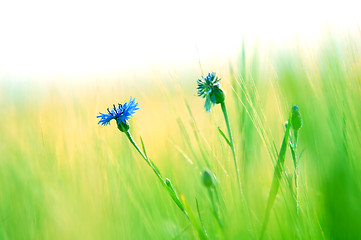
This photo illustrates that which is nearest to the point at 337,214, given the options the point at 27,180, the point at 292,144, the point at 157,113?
the point at 292,144

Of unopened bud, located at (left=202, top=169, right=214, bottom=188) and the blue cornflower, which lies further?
the blue cornflower

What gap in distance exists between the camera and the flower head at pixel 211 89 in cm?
71

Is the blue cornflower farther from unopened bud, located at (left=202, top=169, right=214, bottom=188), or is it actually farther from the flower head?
unopened bud, located at (left=202, top=169, right=214, bottom=188)

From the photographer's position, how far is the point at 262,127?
554 mm

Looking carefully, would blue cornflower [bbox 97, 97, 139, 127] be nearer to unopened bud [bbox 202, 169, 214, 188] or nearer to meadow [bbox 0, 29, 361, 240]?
meadow [bbox 0, 29, 361, 240]

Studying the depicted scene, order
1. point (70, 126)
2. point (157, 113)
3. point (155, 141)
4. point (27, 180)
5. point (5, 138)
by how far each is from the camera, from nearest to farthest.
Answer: point (27, 180) < point (70, 126) < point (5, 138) < point (155, 141) < point (157, 113)

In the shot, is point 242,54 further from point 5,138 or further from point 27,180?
point 5,138

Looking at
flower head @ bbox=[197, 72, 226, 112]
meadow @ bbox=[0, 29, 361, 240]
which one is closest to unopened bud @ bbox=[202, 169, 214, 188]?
meadow @ bbox=[0, 29, 361, 240]

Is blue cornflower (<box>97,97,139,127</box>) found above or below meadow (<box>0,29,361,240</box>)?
above

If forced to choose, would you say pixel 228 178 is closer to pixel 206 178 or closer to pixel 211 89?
pixel 206 178

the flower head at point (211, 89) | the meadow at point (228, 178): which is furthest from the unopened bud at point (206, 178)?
the flower head at point (211, 89)

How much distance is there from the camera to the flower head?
706 mm

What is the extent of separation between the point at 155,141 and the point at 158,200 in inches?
28.4

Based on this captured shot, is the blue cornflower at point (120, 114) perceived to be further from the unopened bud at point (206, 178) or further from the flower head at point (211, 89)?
the unopened bud at point (206, 178)
